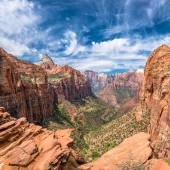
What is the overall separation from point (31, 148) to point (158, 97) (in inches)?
3415

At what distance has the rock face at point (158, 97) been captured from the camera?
367ft

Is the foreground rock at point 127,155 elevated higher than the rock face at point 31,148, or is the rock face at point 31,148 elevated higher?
the rock face at point 31,148

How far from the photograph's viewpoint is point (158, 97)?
5108 inches

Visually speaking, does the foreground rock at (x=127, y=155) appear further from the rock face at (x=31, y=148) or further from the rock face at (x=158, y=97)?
the rock face at (x=158, y=97)

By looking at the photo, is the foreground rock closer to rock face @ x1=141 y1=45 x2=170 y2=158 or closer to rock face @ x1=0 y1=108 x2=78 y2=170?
rock face @ x1=0 y1=108 x2=78 y2=170

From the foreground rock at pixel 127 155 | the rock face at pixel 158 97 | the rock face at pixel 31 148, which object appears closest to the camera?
the rock face at pixel 31 148

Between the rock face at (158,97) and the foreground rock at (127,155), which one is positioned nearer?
the foreground rock at (127,155)

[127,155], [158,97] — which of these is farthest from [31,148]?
[158,97]

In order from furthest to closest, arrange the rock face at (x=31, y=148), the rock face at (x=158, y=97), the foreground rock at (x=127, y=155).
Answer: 1. the rock face at (x=158, y=97)
2. the foreground rock at (x=127, y=155)
3. the rock face at (x=31, y=148)

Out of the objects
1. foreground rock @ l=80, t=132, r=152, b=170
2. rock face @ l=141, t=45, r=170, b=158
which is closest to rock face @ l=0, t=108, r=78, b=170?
foreground rock @ l=80, t=132, r=152, b=170

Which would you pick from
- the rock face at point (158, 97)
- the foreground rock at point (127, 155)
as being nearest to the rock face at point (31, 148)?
the foreground rock at point (127, 155)

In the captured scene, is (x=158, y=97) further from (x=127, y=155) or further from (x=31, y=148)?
(x=31, y=148)

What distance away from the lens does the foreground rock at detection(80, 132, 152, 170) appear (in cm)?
5655

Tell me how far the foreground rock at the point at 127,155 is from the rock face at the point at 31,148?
217 inches
